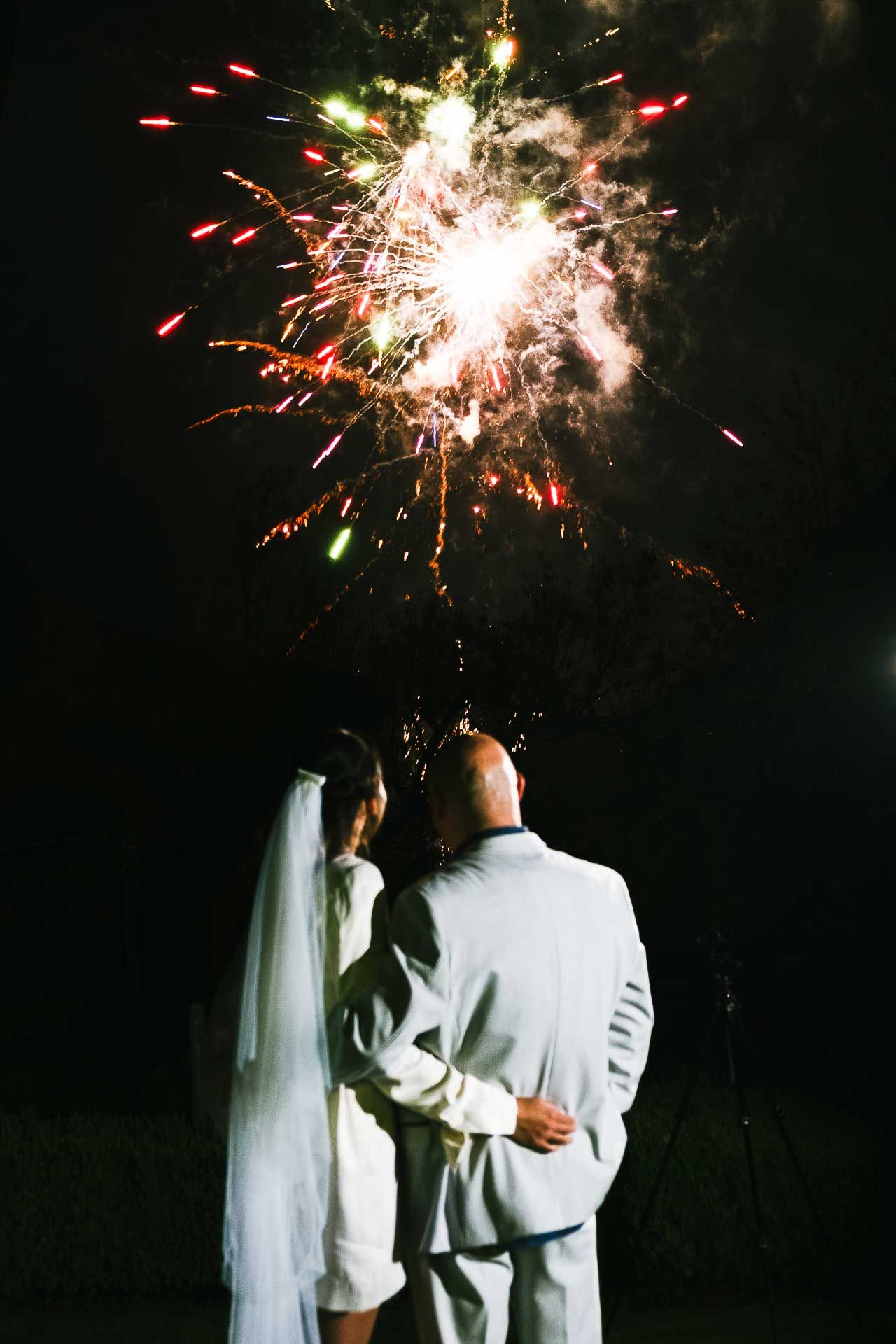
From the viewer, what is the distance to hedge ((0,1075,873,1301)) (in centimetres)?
527

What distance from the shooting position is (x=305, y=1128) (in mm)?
2721

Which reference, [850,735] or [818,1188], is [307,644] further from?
[818,1188]

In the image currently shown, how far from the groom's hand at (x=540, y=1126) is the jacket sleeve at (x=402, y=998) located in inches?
11.4

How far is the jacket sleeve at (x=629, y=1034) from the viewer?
2.88 m

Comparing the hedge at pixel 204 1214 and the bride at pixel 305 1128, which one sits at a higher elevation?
the bride at pixel 305 1128

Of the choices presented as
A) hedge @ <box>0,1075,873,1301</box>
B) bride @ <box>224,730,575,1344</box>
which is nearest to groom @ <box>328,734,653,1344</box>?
bride @ <box>224,730,575,1344</box>

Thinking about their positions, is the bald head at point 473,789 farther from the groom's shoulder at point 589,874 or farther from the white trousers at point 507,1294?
the white trousers at point 507,1294

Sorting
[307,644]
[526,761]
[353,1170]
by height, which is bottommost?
[353,1170]

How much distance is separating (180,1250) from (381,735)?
269 inches

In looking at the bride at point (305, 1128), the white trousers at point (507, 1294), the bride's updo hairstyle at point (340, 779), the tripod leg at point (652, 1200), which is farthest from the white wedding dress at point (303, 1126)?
the tripod leg at point (652, 1200)

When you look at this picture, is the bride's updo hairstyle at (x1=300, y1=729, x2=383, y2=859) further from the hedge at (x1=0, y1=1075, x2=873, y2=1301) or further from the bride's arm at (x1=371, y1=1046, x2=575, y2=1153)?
the hedge at (x1=0, y1=1075, x2=873, y2=1301)

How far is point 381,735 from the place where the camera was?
11.8m

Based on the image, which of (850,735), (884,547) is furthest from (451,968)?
(884,547)

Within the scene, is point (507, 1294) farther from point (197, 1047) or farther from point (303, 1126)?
point (197, 1047)
